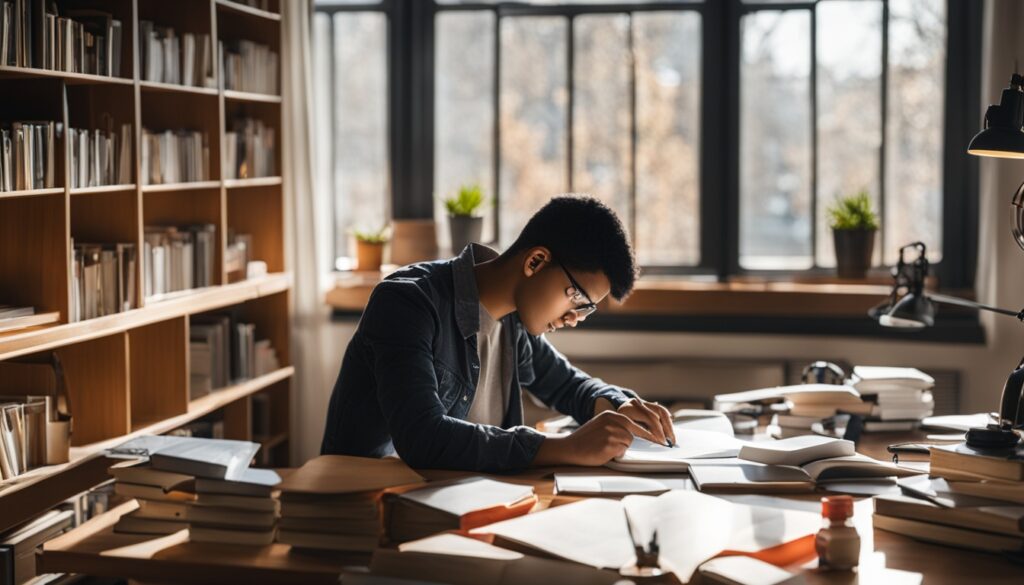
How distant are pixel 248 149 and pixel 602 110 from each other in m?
1.53

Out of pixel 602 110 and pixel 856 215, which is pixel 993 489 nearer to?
pixel 856 215

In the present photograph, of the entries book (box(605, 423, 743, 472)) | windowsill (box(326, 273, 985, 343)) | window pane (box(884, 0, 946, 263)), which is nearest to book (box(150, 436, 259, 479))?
book (box(605, 423, 743, 472))

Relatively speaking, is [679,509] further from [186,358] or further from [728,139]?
[728,139]

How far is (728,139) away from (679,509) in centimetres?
320

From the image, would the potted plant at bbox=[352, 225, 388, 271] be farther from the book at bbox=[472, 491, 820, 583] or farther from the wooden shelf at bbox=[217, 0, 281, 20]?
the book at bbox=[472, 491, 820, 583]

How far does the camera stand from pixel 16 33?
9.94ft

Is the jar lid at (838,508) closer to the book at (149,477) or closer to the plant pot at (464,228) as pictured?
the book at (149,477)

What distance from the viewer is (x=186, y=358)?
3.99m

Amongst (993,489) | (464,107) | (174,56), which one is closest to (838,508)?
(993,489)

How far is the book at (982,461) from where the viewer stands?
1.90m

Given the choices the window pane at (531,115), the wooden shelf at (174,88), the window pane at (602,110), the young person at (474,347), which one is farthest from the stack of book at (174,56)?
the young person at (474,347)

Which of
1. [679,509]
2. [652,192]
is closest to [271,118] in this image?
[652,192]

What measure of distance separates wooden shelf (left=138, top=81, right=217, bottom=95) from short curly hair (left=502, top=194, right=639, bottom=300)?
72.1 inches

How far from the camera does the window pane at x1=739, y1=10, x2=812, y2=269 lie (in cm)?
479
